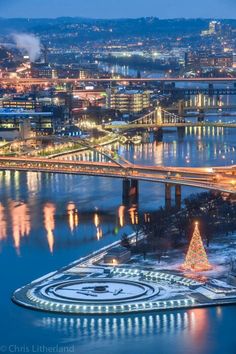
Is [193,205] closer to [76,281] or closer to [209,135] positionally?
[76,281]

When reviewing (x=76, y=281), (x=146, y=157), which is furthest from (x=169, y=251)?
(x=146, y=157)

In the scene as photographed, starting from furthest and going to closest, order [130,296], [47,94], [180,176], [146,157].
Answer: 1. [47,94]
2. [146,157]
3. [180,176]
4. [130,296]

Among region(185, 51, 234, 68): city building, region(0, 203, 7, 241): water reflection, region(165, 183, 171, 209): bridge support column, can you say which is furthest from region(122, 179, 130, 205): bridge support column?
region(185, 51, 234, 68): city building

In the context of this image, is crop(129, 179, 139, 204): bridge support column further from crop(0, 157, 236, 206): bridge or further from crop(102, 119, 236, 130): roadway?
crop(102, 119, 236, 130): roadway

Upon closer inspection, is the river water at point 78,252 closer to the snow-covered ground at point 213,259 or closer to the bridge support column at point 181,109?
the snow-covered ground at point 213,259

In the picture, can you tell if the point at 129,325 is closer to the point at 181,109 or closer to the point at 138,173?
the point at 138,173

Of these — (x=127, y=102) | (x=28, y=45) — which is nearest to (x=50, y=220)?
(x=127, y=102)
